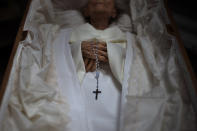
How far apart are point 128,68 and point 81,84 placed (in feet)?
0.79

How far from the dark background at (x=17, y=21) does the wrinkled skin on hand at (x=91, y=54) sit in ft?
2.28

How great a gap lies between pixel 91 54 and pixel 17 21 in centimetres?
88

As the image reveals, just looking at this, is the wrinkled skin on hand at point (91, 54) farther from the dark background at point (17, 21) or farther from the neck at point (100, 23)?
the dark background at point (17, 21)

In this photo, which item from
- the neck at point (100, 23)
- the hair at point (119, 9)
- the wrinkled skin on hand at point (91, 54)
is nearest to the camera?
the wrinkled skin on hand at point (91, 54)

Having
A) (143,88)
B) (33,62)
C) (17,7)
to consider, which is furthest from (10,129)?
(17,7)

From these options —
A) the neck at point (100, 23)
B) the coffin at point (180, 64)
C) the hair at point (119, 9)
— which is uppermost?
the hair at point (119, 9)

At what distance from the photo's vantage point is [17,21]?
170cm

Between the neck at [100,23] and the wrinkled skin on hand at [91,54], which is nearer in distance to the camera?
→ the wrinkled skin on hand at [91,54]

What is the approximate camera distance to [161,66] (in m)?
1.04

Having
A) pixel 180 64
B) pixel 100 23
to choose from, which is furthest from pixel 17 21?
pixel 180 64

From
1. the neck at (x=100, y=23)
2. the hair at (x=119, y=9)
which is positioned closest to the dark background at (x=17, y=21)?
the hair at (x=119, y=9)

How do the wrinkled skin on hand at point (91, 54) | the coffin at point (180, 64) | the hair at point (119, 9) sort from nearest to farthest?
the coffin at point (180, 64) → the wrinkled skin on hand at point (91, 54) → the hair at point (119, 9)

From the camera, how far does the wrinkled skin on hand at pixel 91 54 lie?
1116 millimetres

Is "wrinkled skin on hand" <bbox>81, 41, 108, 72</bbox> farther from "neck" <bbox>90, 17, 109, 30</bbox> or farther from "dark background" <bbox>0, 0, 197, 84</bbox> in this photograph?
"dark background" <bbox>0, 0, 197, 84</bbox>
